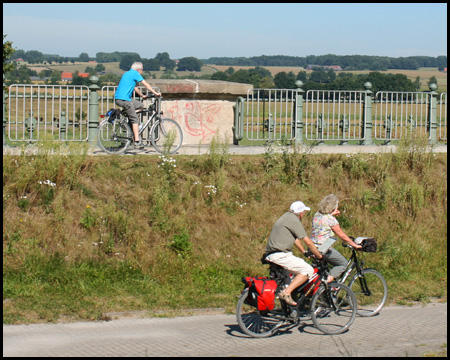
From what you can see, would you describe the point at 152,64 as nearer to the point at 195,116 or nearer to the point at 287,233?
the point at 195,116

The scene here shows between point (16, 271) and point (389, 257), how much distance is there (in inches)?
232

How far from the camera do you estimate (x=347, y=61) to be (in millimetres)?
92250

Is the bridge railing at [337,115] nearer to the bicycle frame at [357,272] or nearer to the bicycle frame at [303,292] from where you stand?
the bicycle frame at [357,272]

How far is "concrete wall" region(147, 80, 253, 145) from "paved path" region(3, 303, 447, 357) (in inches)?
299

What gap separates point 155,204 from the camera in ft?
39.1

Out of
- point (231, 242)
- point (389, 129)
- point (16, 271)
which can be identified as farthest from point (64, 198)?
point (389, 129)

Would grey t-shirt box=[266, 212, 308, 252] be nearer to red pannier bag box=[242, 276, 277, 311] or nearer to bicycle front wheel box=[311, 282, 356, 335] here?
red pannier bag box=[242, 276, 277, 311]

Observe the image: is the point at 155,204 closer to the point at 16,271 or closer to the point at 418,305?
the point at 16,271

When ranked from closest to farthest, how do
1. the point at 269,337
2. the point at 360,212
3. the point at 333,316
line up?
the point at 269,337 < the point at 333,316 < the point at 360,212

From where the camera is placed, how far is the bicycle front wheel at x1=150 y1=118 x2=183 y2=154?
13703 millimetres

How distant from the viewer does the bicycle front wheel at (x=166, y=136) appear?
13703 mm

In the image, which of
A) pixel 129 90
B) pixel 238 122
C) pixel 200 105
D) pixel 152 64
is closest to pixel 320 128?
pixel 238 122

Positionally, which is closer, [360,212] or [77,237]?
[77,237]

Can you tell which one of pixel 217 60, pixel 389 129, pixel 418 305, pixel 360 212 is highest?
pixel 217 60
